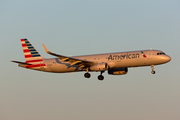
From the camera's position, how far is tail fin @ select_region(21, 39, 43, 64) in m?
62.8

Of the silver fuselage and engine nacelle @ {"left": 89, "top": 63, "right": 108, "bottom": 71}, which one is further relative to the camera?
engine nacelle @ {"left": 89, "top": 63, "right": 108, "bottom": 71}

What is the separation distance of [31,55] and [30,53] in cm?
61

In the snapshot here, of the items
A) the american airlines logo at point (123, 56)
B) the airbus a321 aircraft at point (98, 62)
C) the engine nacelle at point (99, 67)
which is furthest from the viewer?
the engine nacelle at point (99, 67)

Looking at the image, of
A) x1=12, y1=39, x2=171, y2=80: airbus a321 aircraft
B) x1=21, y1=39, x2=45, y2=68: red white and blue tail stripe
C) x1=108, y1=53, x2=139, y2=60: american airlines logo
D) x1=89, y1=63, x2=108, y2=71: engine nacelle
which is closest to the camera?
x1=12, y1=39, x2=171, y2=80: airbus a321 aircraft

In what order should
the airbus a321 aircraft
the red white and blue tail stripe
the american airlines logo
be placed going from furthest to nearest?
the red white and blue tail stripe, the american airlines logo, the airbus a321 aircraft

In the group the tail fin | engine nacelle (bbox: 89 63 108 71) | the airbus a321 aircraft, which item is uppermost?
the tail fin

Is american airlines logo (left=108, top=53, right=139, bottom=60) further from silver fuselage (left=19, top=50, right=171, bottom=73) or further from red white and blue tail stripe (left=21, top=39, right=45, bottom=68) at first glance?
red white and blue tail stripe (left=21, top=39, right=45, bottom=68)

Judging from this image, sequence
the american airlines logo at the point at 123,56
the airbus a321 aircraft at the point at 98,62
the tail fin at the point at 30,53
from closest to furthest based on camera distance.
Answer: the airbus a321 aircraft at the point at 98,62, the american airlines logo at the point at 123,56, the tail fin at the point at 30,53

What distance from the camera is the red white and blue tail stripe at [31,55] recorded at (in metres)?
62.2

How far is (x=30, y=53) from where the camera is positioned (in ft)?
209

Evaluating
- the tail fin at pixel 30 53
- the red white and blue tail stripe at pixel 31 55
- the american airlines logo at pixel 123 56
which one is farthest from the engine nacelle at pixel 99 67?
the tail fin at pixel 30 53

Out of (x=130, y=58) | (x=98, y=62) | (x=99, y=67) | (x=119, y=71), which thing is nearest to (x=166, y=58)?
(x=130, y=58)

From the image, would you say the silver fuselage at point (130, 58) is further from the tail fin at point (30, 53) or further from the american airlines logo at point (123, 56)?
the tail fin at point (30, 53)

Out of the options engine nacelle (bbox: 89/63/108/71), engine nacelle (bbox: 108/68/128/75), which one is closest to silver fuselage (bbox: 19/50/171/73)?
engine nacelle (bbox: 89/63/108/71)
